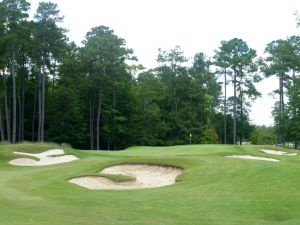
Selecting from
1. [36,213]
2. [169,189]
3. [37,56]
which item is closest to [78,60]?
[37,56]

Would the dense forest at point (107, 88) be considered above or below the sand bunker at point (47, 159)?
above

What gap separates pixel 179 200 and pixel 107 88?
52.9 m

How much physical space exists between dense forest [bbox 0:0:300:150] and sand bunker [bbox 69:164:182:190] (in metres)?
29.9

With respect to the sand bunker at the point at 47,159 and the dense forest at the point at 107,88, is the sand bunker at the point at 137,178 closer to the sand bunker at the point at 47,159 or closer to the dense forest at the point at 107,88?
the sand bunker at the point at 47,159

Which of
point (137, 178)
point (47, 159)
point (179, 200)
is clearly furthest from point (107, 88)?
point (179, 200)

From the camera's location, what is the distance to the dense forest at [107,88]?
186ft

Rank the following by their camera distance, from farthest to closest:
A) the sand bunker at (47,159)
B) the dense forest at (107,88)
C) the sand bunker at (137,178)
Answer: the dense forest at (107,88) < the sand bunker at (47,159) < the sand bunker at (137,178)

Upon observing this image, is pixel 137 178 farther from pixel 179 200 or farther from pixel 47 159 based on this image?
pixel 47 159

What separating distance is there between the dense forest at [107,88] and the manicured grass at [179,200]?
34956mm

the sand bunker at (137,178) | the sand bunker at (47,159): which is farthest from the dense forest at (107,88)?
the sand bunker at (137,178)

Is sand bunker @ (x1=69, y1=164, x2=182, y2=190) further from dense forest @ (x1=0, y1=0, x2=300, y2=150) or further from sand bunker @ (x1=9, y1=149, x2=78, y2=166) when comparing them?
Result: dense forest @ (x1=0, y1=0, x2=300, y2=150)

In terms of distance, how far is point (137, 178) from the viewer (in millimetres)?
23734

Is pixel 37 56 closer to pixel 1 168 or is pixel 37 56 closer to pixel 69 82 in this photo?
pixel 69 82

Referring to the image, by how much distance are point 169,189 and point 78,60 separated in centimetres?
5199
